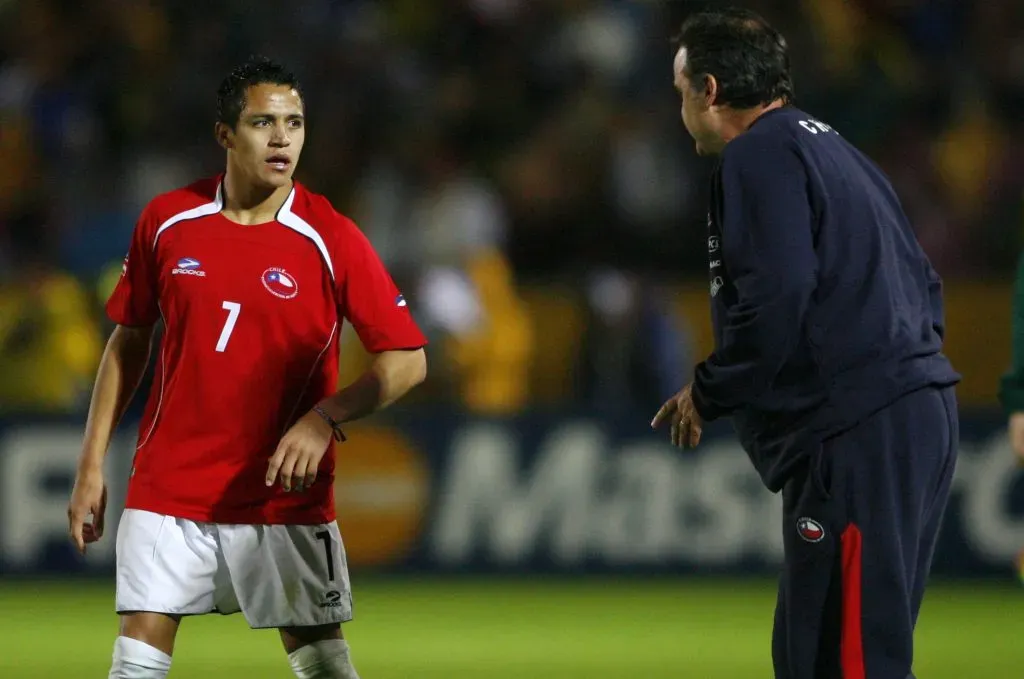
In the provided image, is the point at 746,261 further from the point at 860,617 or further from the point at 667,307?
the point at 667,307

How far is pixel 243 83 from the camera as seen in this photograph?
5.38 m

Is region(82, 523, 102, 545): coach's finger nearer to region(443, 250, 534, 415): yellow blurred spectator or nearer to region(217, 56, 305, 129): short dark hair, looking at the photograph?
region(217, 56, 305, 129): short dark hair

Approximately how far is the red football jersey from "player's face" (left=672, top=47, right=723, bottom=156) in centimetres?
116

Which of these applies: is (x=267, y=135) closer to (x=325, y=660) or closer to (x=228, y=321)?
(x=228, y=321)

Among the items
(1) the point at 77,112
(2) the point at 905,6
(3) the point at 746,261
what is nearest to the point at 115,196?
(1) the point at 77,112

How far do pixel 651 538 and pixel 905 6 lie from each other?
5.50 meters

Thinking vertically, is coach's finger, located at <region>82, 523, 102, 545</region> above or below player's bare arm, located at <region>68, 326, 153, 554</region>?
below

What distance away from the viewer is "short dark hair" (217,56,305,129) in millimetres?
5359

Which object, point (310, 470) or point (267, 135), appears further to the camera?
point (267, 135)

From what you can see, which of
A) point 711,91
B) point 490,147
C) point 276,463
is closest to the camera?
point 711,91

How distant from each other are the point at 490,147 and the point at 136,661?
8.62m

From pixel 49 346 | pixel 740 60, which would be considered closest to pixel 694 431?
pixel 740 60

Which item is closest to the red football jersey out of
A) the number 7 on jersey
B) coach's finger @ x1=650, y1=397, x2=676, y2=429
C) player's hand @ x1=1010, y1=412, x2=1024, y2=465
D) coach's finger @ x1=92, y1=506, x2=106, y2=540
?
the number 7 on jersey

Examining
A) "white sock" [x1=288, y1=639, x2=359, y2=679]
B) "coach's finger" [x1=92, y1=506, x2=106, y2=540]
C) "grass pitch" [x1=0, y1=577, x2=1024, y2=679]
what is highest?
"coach's finger" [x1=92, y1=506, x2=106, y2=540]
